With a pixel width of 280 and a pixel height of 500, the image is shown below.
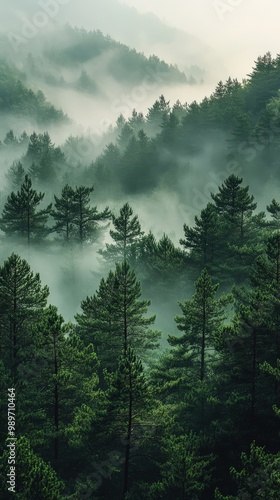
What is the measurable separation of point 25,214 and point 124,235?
12.2m

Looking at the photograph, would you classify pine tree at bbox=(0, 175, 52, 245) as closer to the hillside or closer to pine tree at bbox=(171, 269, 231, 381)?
pine tree at bbox=(171, 269, 231, 381)

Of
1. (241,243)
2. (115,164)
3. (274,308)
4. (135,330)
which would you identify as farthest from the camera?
(115,164)

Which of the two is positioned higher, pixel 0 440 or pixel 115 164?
pixel 115 164

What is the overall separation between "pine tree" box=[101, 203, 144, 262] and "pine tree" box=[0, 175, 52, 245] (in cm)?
851

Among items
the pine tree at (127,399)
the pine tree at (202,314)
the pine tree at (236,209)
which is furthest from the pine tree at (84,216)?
the pine tree at (127,399)

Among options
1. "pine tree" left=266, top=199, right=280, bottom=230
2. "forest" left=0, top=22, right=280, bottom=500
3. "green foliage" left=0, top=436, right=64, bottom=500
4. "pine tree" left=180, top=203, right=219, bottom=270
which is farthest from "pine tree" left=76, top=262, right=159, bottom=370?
"pine tree" left=266, top=199, right=280, bottom=230

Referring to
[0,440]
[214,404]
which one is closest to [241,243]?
[214,404]

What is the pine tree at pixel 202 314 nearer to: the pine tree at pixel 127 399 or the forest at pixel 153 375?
the forest at pixel 153 375

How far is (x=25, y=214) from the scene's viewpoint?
46.6 m

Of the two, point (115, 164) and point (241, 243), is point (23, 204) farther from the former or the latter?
point (115, 164)

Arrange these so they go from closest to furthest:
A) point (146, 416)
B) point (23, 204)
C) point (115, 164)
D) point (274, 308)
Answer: point (146, 416) → point (274, 308) → point (23, 204) → point (115, 164)

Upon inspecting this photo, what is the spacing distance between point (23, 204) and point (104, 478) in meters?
31.8

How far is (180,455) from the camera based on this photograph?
18.1 meters

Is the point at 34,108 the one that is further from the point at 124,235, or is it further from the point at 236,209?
the point at 236,209
